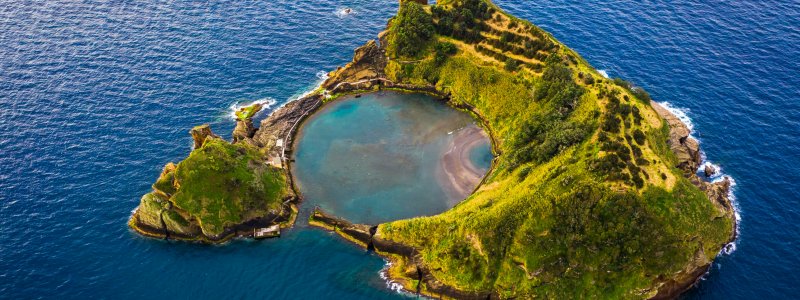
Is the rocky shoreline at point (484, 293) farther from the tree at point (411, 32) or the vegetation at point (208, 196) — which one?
the tree at point (411, 32)

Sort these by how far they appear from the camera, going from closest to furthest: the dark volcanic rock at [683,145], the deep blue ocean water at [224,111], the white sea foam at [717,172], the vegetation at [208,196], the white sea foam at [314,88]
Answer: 1. the deep blue ocean water at [224,111]
2. the white sea foam at [717,172]
3. the vegetation at [208,196]
4. the dark volcanic rock at [683,145]
5. the white sea foam at [314,88]

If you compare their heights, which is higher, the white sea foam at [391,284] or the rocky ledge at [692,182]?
the rocky ledge at [692,182]

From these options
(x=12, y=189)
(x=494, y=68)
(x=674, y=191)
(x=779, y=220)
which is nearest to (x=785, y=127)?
(x=779, y=220)

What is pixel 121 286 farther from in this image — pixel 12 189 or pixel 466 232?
pixel 466 232

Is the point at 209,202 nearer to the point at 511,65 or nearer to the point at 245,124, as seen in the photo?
the point at 245,124

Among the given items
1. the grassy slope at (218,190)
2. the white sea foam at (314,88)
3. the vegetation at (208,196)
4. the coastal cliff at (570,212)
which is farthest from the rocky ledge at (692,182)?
the white sea foam at (314,88)

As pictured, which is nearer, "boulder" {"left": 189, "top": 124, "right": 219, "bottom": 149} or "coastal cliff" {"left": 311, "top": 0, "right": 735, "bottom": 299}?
"coastal cliff" {"left": 311, "top": 0, "right": 735, "bottom": 299}

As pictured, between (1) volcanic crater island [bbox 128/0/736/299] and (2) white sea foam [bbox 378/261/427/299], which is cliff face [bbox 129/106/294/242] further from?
(2) white sea foam [bbox 378/261/427/299]

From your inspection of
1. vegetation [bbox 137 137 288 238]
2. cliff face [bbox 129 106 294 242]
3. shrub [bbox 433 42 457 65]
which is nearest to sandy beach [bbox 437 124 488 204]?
shrub [bbox 433 42 457 65]
